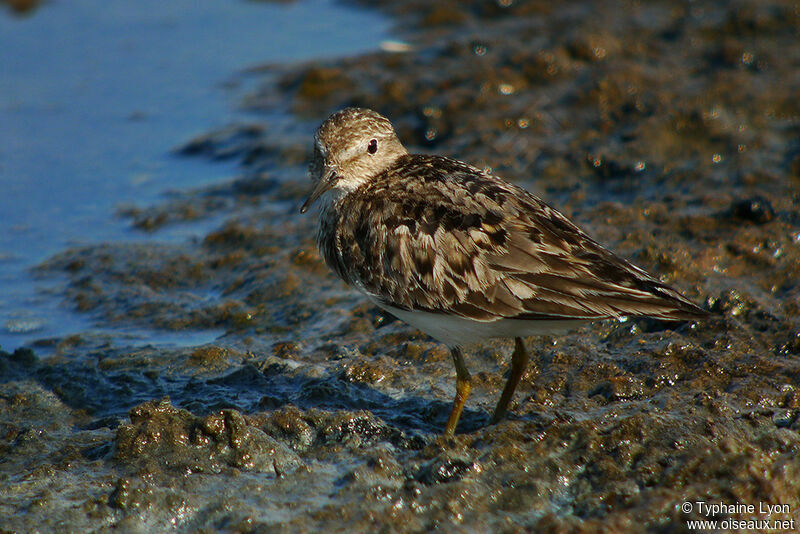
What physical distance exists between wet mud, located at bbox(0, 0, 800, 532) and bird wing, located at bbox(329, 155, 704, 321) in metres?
0.58

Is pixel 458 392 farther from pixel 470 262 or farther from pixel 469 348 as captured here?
pixel 469 348

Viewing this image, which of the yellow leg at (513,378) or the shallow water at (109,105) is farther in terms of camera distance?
the shallow water at (109,105)

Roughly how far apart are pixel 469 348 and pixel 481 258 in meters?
1.23

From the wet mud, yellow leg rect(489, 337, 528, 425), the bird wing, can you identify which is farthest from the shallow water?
yellow leg rect(489, 337, 528, 425)

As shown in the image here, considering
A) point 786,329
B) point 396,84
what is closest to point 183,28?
point 396,84

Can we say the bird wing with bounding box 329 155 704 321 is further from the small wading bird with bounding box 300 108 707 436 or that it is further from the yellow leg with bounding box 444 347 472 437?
the yellow leg with bounding box 444 347 472 437

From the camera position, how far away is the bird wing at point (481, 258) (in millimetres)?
Answer: 4277

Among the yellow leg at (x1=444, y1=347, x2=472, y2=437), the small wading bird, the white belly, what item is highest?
the small wading bird

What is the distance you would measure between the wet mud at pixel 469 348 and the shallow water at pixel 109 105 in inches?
12.9

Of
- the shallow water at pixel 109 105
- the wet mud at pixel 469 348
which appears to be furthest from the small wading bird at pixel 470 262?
the shallow water at pixel 109 105

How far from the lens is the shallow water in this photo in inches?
297

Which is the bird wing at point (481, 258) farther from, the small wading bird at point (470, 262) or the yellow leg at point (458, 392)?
the yellow leg at point (458, 392)

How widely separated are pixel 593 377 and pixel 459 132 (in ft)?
13.1

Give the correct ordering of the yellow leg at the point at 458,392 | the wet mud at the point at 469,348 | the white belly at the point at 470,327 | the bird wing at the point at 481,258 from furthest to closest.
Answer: the yellow leg at the point at 458,392 → the white belly at the point at 470,327 → the bird wing at the point at 481,258 → the wet mud at the point at 469,348
